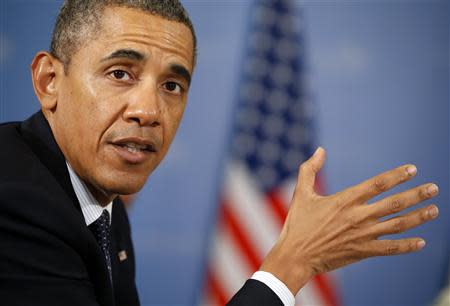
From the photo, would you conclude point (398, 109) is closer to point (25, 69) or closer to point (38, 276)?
point (25, 69)

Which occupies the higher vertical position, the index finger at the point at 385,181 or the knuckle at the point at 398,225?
the index finger at the point at 385,181

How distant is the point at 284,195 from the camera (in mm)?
3482

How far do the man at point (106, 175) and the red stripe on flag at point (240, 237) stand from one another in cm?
178

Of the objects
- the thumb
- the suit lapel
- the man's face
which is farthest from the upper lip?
the thumb

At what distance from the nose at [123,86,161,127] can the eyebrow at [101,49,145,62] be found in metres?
0.08

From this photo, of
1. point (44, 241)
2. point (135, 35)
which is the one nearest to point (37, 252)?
point (44, 241)

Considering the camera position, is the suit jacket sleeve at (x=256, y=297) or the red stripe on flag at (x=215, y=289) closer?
the suit jacket sleeve at (x=256, y=297)

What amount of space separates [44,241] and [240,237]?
2205mm

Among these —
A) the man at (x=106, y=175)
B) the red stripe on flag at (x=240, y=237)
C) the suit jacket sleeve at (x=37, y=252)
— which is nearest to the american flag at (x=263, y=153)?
the red stripe on flag at (x=240, y=237)

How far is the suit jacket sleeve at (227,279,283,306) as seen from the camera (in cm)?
140

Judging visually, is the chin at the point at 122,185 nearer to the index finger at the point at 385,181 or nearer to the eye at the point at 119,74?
the eye at the point at 119,74

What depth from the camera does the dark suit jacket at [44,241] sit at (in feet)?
4.22

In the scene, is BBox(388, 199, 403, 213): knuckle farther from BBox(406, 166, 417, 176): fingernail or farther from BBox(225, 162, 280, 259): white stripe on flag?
BBox(225, 162, 280, 259): white stripe on flag

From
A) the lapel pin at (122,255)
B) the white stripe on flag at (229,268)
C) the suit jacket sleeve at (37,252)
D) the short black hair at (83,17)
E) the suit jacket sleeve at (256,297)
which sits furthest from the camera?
the white stripe on flag at (229,268)
